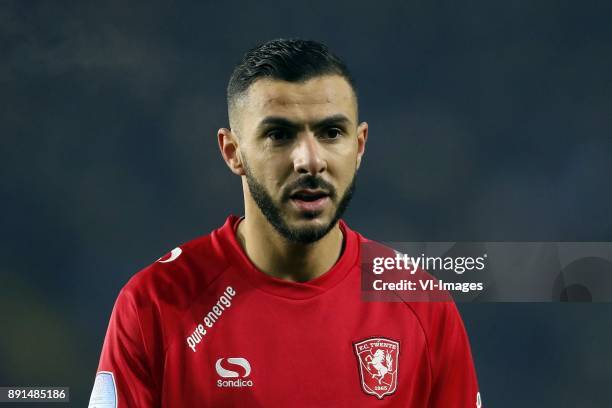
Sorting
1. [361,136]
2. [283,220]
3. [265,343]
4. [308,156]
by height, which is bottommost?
[265,343]

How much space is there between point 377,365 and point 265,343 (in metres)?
0.57

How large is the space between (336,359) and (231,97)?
143 cm

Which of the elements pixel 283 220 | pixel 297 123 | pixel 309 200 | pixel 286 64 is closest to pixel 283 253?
pixel 283 220

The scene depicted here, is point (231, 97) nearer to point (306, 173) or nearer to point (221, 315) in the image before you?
point (306, 173)

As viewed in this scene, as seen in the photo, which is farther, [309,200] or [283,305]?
[283,305]

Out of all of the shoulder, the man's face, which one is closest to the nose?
the man's face

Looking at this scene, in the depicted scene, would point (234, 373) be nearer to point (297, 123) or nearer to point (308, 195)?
point (308, 195)

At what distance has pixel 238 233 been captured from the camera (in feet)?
16.2

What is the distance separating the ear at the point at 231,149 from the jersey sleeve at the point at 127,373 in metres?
0.87

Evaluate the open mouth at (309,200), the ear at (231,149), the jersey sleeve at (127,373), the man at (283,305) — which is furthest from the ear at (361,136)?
the jersey sleeve at (127,373)

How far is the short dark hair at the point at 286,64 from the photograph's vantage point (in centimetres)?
449

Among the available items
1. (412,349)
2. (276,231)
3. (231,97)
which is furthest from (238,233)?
(412,349)

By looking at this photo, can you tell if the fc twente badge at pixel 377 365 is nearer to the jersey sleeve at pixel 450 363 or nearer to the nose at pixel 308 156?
the jersey sleeve at pixel 450 363

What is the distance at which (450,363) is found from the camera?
4.82 meters
